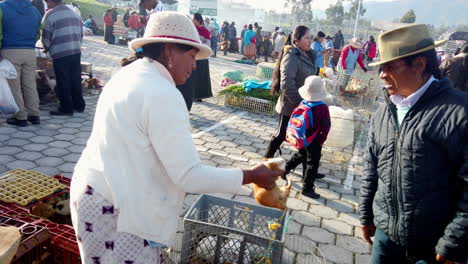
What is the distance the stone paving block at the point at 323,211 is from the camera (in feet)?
13.8

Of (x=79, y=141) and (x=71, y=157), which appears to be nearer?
(x=71, y=157)

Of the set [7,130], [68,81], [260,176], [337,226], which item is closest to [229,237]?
[260,176]

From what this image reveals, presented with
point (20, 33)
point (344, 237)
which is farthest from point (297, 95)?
point (20, 33)

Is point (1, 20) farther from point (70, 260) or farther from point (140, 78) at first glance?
point (140, 78)

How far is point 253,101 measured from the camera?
28.3ft

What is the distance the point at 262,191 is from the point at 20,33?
4.96m

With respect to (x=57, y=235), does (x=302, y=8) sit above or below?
above

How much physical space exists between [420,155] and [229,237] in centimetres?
141

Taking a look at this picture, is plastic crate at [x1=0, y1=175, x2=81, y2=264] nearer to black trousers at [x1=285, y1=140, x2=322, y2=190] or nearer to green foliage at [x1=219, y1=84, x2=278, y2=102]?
black trousers at [x1=285, y1=140, x2=322, y2=190]

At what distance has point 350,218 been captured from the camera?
421 cm

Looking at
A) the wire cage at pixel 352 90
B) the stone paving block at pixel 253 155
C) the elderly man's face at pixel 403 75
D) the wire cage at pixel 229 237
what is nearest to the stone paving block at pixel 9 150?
the wire cage at pixel 229 237

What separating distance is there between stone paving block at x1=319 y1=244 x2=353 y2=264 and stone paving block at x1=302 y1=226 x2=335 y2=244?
0.09 meters

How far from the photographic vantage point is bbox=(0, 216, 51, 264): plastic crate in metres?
2.24

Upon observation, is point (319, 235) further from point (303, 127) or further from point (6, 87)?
point (6, 87)
